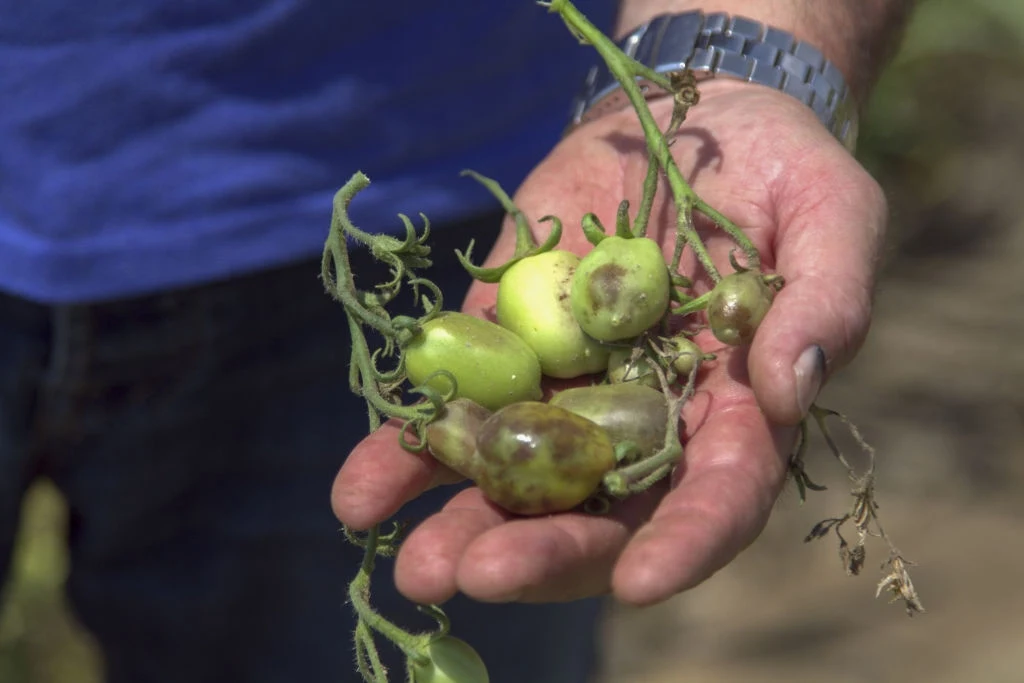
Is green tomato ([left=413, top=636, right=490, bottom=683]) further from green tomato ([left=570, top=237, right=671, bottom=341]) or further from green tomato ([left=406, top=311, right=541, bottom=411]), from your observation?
green tomato ([left=570, top=237, right=671, bottom=341])

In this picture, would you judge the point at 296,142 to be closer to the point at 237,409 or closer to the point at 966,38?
the point at 237,409

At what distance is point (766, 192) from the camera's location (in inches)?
66.2

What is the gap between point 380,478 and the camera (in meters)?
1.47

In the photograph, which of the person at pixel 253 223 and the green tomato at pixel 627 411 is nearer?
the green tomato at pixel 627 411

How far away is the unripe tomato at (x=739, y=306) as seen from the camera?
148cm

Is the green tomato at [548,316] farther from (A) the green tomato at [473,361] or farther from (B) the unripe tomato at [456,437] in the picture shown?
(B) the unripe tomato at [456,437]

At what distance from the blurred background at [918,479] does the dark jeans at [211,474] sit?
34 cm

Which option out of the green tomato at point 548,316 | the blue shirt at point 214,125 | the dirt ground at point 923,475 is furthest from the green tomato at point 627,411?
the dirt ground at point 923,475

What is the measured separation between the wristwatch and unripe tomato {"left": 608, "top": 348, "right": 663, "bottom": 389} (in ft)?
1.68

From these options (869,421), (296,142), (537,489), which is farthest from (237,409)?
(869,421)

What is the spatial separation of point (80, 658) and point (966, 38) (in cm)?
443

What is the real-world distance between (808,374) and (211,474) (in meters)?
1.14

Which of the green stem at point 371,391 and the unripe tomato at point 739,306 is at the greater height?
the unripe tomato at point 739,306

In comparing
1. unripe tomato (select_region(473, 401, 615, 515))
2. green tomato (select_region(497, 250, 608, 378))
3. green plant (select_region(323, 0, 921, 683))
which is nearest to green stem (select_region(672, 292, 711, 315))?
green plant (select_region(323, 0, 921, 683))
